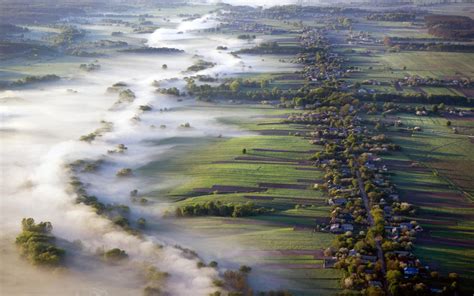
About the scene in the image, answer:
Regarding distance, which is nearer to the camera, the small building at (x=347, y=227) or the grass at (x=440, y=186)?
the grass at (x=440, y=186)

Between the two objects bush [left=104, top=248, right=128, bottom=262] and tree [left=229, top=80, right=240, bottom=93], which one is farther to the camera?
tree [left=229, top=80, right=240, bottom=93]

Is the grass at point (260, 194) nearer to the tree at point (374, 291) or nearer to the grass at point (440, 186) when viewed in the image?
the tree at point (374, 291)

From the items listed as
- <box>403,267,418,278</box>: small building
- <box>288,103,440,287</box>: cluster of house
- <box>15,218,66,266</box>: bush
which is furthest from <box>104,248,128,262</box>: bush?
<box>403,267,418,278</box>: small building

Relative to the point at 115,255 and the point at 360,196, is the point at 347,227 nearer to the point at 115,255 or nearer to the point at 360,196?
the point at 360,196

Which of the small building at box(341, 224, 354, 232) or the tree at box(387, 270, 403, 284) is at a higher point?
the small building at box(341, 224, 354, 232)

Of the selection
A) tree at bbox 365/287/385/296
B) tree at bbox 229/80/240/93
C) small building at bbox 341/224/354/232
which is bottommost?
tree at bbox 365/287/385/296

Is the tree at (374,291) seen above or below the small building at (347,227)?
below

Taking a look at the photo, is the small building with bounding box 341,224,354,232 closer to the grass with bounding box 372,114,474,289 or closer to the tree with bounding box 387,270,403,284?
the grass with bounding box 372,114,474,289

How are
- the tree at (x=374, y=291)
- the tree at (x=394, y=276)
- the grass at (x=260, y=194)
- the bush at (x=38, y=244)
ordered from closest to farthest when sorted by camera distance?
the tree at (x=374, y=291)
the tree at (x=394, y=276)
the grass at (x=260, y=194)
the bush at (x=38, y=244)

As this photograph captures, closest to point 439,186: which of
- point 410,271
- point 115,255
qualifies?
point 410,271

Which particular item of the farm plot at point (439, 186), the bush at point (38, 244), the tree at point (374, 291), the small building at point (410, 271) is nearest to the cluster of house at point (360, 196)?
the small building at point (410, 271)

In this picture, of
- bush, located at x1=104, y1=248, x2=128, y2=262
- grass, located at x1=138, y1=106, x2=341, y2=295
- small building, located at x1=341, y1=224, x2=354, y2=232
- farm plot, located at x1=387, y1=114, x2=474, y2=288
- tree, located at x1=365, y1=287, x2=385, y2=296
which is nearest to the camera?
tree, located at x1=365, y1=287, x2=385, y2=296

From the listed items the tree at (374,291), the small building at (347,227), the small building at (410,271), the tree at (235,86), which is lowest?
the tree at (374,291)
